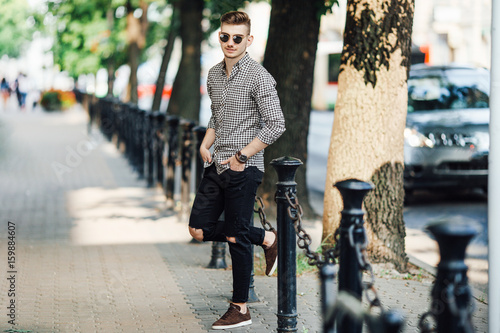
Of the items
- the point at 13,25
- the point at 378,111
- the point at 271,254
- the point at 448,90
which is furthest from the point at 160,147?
the point at 13,25

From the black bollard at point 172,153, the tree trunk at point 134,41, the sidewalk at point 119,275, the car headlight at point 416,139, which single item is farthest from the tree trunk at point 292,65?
the tree trunk at point 134,41

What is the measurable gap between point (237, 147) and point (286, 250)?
0.71 m

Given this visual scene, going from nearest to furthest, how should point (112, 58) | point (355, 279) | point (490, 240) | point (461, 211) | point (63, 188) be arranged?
point (355, 279) → point (490, 240) → point (461, 211) → point (63, 188) → point (112, 58)

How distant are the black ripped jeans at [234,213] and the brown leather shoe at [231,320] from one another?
6 cm

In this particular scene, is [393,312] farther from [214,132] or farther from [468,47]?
[468,47]

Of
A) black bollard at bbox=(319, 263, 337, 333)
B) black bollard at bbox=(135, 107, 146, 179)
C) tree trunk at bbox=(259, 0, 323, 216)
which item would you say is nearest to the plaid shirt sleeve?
black bollard at bbox=(319, 263, 337, 333)

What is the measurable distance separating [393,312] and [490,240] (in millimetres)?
1653

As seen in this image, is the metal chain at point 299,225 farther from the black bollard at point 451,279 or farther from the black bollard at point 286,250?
the black bollard at point 451,279

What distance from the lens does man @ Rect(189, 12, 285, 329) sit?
15.5ft

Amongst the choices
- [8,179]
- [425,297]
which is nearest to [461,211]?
[425,297]

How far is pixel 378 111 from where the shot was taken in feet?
21.4

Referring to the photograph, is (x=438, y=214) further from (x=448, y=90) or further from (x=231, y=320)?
(x=231, y=320)

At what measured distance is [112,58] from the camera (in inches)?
1249

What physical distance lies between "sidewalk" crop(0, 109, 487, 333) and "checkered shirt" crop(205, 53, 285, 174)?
45.9 inches
